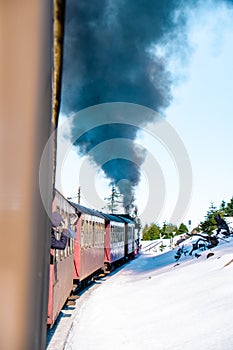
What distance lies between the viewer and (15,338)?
656 mm

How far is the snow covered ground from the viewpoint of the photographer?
4.95m

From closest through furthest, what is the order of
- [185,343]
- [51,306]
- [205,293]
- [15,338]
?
[15,338] < [185,343] < [51,306] < [205,293]

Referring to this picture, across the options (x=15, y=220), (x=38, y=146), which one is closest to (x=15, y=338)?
(x=15, y=220)

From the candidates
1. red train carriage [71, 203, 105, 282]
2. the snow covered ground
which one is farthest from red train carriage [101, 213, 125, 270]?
the snow covered ground

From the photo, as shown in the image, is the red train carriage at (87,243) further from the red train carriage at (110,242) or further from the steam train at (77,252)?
the red train carriage at (110,242)

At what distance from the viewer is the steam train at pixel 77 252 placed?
19.8ft

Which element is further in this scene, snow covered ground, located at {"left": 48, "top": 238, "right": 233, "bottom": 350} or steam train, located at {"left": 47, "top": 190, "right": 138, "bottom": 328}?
steam train, located at {"left": 47, "top": 190, "right": 138, "bottom": 328}

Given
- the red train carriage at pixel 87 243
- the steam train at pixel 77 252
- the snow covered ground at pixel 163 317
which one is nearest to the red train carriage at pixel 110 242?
the steam train at pixel 77 252

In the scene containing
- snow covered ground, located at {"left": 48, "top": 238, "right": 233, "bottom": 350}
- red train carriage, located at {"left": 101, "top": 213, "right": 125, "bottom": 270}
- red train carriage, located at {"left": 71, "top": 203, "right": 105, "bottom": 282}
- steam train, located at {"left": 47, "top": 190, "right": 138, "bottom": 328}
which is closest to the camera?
snow covered ground, located at {"left": 48, "top": 238, "right": 233, "bottom": 350}

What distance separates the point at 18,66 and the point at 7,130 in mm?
127

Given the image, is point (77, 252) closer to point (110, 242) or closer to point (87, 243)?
point (87, 243)

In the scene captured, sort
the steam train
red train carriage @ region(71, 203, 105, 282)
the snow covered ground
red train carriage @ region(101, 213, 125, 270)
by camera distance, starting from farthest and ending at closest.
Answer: red train carriage @ region(101, 213, 125, 270) → red train carriage @ region(71, 203, 105, 282) → the steam train → the snow covered ground

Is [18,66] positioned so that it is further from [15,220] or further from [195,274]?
[195,274]

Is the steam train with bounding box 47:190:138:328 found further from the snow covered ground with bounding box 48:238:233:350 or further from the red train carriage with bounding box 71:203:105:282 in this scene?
the snow covered ground with bounding box 48:238:233:350
